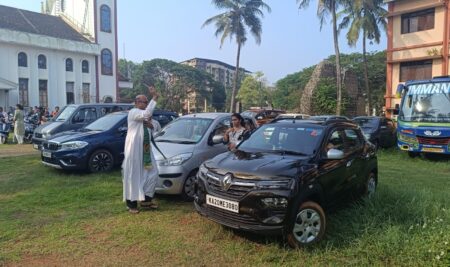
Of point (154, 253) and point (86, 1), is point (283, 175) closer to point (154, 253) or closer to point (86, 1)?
point (154, 253)

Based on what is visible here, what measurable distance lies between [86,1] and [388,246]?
45.2 m

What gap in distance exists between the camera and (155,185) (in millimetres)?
6652

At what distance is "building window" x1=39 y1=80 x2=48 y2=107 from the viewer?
1519 inches

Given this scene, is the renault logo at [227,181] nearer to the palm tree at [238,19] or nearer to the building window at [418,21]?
the building window at [418,21]


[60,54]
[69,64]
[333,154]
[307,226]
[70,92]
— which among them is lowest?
[307,226]

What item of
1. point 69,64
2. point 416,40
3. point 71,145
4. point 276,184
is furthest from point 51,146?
point 69,64

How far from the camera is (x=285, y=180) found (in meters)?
4.73

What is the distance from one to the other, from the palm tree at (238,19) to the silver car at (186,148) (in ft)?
94.3

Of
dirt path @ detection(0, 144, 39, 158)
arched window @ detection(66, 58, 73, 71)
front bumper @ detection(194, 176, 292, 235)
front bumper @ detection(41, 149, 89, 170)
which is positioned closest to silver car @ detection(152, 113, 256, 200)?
front bumper @ detection(194, 176, 292, 235)

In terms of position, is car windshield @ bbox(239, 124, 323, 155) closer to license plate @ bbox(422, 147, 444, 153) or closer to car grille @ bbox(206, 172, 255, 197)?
car grille @ bbox(206, 172, 255, 197)

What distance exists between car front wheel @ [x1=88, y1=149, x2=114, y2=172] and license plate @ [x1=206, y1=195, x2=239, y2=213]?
5193 millimetres

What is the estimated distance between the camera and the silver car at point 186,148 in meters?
6.88

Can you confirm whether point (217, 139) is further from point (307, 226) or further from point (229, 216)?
point (307, 226)

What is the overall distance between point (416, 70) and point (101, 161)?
2339 centimetres
